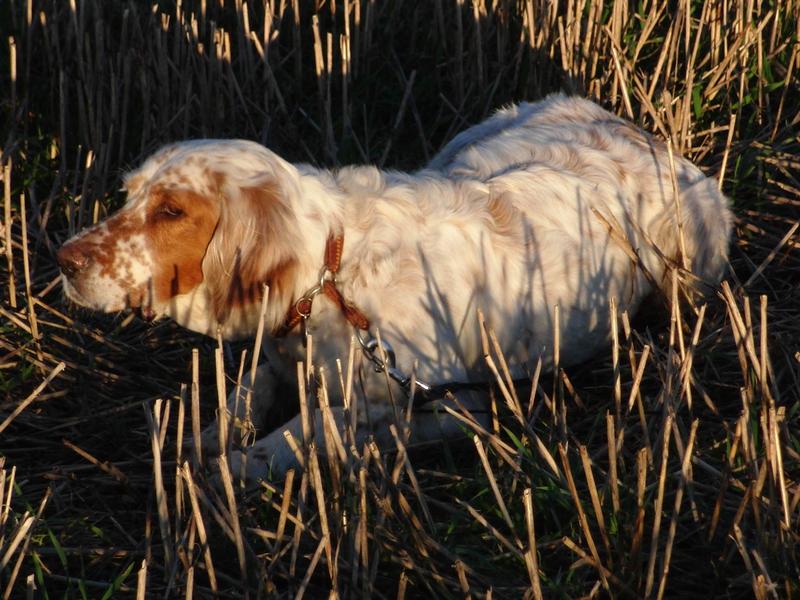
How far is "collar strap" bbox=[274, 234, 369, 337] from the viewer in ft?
9.86

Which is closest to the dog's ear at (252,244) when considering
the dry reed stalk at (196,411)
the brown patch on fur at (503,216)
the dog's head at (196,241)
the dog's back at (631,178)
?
the dog's head at (196,241)

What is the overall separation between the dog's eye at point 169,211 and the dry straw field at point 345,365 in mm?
426

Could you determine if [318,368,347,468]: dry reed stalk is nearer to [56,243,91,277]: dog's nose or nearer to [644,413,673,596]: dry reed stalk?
[644,413,673,596]: dry reed stalk

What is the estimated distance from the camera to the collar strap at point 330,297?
3004 millimetres

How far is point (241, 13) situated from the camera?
4754 millimetres

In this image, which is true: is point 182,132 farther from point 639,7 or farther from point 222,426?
point 222,426

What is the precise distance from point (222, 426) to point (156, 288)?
0.73 meters

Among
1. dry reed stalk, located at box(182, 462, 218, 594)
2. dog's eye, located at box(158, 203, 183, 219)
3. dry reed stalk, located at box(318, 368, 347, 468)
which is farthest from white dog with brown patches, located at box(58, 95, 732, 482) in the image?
dry reed stalk, located at box(182, 462, 218, 594)

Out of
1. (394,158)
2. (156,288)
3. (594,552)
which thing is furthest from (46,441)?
(394,158)

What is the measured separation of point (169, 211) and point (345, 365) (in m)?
0.61

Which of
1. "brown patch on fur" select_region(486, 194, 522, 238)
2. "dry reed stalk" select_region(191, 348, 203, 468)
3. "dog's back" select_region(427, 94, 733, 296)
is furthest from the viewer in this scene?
"dog's back" select_region(427, 94, 733, 296)

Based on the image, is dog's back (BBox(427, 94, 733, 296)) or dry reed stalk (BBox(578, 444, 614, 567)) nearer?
dry reed stalk (BBox(578, 444, 614, 567))

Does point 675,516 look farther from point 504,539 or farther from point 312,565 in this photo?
point 312,565

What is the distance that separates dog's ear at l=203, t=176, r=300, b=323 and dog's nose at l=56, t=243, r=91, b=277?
0.31m
